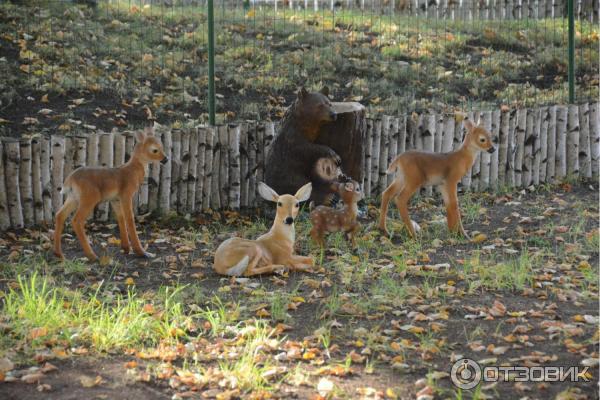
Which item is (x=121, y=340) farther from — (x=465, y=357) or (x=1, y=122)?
(x=1, y=122)

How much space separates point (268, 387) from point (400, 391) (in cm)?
76

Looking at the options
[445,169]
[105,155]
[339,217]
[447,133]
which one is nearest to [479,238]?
[445,169]

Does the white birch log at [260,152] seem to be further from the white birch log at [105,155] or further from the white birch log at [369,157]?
the white birch log at [105,155]

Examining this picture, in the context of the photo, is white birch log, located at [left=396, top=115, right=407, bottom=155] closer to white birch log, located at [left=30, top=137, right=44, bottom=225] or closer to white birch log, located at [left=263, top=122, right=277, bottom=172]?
white birch log, located at [left=263, top=122, right=277, bottom=172]

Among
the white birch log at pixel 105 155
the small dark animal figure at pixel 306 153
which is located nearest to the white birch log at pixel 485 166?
the small dark animal figure at pixel 306 153

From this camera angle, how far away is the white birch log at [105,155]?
30.8ft

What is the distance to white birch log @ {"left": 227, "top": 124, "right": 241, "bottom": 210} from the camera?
9961mm

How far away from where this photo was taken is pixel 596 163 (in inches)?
465

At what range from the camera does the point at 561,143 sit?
11.6 metres

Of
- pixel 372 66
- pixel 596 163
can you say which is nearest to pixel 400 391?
pixel 596 163

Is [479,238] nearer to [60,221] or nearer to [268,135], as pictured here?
[268,135]

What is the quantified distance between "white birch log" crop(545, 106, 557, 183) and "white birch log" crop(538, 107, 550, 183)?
1.3 inches

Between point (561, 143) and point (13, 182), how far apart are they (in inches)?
262

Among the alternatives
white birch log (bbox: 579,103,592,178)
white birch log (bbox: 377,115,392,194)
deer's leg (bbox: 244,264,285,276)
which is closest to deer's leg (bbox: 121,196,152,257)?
deer's leg (bbox: 244,264,285,276)
